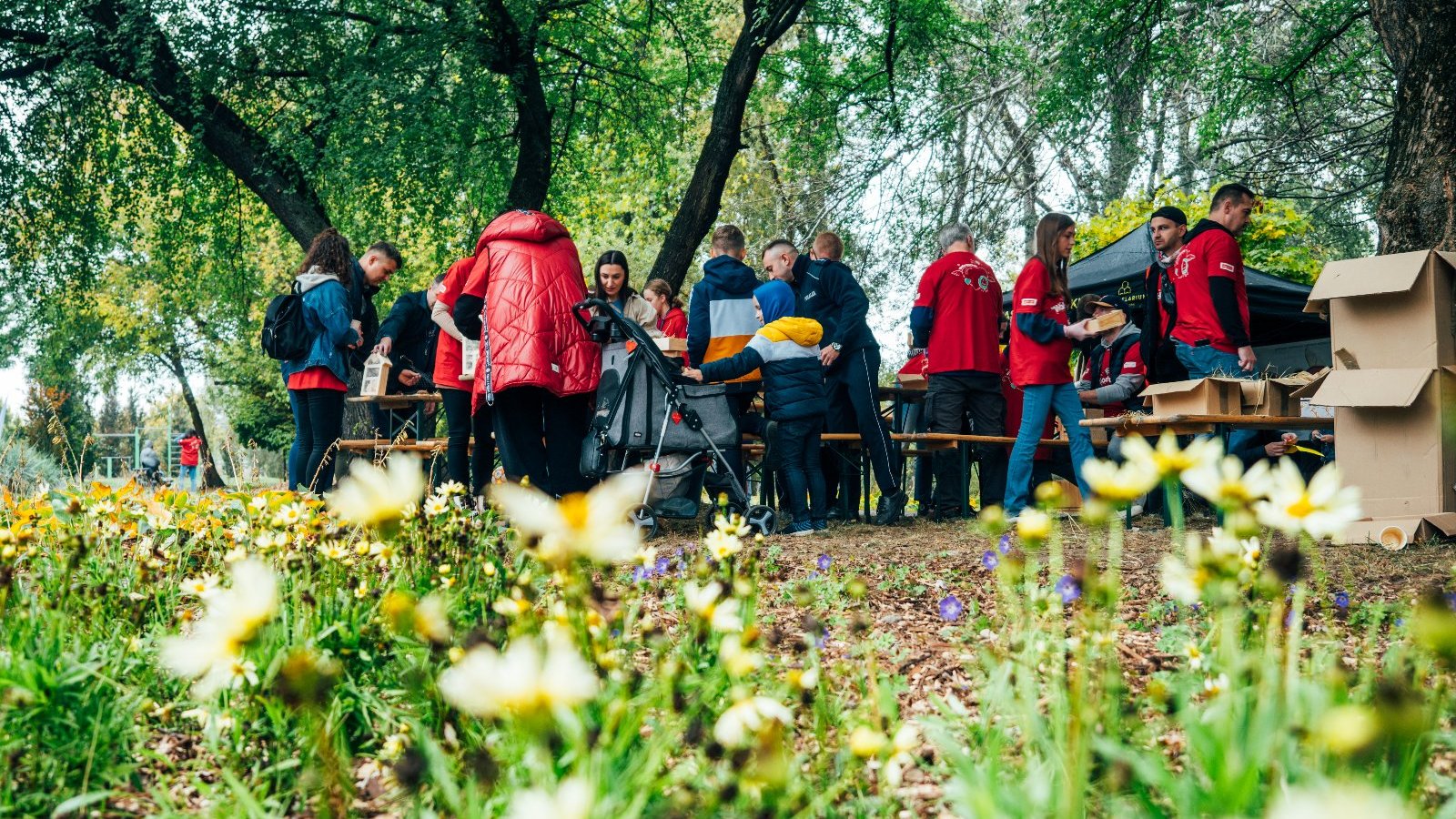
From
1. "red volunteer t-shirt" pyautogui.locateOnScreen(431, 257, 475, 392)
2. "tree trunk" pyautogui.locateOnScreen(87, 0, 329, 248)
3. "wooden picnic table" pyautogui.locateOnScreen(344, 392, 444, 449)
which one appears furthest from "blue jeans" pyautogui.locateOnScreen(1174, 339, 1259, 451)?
"tree trunk" pyautogui.locateOnScreen(87, 0, 329, 248)

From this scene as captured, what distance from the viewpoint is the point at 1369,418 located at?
20.0 feet

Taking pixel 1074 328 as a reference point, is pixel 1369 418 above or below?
below

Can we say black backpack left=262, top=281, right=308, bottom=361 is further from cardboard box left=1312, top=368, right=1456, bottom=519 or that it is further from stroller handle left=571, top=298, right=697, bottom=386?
cardboard box left=1312, top=368, right=1456, bottom=519

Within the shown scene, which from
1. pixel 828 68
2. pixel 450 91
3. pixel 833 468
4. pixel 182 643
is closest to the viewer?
pixel 182 643

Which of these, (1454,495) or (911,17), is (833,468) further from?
(911,17)

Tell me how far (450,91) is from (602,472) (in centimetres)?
544

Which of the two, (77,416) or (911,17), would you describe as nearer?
(911,17)

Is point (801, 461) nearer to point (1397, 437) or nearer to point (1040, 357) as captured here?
point (1040, 357)

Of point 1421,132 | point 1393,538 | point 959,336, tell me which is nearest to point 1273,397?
point 1393,538

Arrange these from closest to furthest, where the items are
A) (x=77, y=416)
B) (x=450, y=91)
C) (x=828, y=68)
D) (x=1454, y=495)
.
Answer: (x=1454, y=495) < (x=450, y=91) < (x=828, y=68) < (x=77, y=416)

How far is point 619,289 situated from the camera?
724 cm

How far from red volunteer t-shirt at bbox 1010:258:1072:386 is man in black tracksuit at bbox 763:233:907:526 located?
3.41 ft

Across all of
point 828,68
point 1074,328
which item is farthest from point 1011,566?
point 828,68

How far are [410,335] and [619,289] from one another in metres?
2.21
